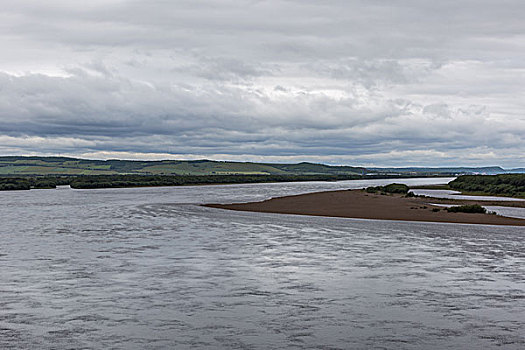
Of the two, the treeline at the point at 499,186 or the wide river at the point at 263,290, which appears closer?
the wide river at the point at 263,290

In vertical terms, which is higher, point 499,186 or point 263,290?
point 499,186

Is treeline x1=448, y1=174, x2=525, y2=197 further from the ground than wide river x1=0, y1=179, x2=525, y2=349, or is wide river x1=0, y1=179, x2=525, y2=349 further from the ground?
treeline x1=448, y1=174, x2=525, y2=197

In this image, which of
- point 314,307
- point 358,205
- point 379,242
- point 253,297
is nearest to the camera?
point 314,307

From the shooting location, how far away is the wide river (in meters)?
12.2

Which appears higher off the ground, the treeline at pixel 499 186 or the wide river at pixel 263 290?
the treeline at pixel 499 186

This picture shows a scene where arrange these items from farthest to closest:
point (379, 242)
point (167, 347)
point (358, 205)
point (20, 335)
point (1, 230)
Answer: point (358, 205)
point (1, 230)
point (379, 242)
point (20, 335)
point (167, 347)

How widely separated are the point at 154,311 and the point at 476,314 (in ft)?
26.8

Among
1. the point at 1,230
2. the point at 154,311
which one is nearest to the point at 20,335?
the point at 154,311

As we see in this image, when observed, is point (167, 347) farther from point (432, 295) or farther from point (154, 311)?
point (432, 295)

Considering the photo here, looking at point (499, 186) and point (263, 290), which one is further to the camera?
point (499, 186)

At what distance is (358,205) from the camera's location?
56.1 meters

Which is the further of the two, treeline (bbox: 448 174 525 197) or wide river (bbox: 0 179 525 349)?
treeline (bbox: 448 174 525 197)

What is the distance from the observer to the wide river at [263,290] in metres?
12.2

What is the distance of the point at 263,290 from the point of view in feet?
56.0
